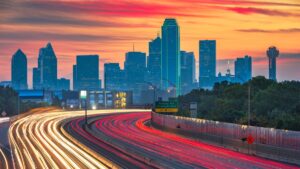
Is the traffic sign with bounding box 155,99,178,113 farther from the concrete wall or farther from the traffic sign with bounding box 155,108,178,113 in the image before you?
the concrete wall

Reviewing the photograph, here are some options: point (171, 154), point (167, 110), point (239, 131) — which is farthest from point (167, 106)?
point (171, 154)

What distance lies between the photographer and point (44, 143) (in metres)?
78.2

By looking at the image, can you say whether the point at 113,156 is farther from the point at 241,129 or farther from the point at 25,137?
the point at 25,137

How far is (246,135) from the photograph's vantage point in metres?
61.7

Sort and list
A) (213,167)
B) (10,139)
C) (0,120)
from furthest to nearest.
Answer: (0,120), (10,139), (213,167)

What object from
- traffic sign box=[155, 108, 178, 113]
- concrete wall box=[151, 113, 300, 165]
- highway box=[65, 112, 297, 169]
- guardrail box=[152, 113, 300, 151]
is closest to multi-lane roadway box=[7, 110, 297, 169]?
highway box=[65, 112, 297, 169]

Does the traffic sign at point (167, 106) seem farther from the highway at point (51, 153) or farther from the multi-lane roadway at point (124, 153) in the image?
the multi-lane roadway at point (124, 153)

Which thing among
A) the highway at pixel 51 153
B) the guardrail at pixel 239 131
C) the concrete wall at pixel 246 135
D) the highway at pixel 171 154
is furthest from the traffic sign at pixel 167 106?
the highway at pixel 171 154

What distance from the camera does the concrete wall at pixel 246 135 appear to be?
2030 inches

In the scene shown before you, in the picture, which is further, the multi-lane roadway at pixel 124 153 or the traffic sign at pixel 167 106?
the traffic sign at pixel 167 106

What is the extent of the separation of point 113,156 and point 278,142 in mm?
15508

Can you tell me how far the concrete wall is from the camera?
51.6m

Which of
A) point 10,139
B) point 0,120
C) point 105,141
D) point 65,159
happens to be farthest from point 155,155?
point 0,120

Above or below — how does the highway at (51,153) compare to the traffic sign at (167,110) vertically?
below
